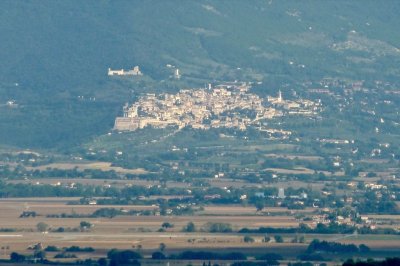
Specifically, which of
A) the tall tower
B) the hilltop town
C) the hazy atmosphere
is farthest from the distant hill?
the tall tower

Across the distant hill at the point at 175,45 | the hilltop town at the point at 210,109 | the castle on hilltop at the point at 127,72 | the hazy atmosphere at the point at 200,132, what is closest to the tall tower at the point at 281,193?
the hazy atmosphere at the point at 200,132

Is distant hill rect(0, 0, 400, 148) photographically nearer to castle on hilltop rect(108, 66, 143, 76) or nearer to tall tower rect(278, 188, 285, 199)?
castle on hilltop rect(108, 66, 143, 76)

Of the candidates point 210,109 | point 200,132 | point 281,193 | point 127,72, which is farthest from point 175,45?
point 281,193

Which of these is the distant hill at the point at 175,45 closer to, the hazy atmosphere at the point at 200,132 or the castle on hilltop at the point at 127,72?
the hazy atmosphere at the point at 200,132

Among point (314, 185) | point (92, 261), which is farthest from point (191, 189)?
point (92, 261)

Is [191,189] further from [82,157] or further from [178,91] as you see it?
[178,91]

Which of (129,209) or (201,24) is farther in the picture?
(201,24)
